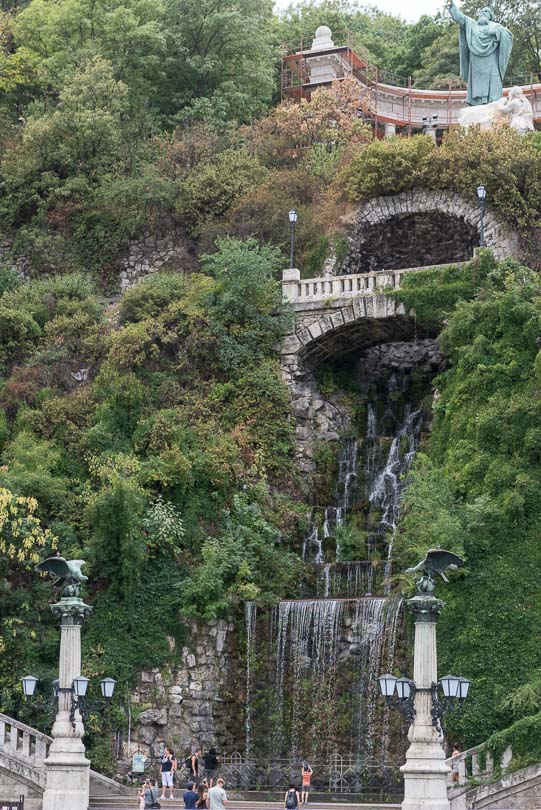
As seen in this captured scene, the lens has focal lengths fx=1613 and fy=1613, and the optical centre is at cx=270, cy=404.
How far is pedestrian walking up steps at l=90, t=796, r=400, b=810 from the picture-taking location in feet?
96.7

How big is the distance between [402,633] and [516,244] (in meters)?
12.1

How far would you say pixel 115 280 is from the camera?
47.4 metres

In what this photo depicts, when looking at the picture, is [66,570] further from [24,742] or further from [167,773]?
[167,773]

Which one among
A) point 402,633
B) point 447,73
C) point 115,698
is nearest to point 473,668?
point 402,633

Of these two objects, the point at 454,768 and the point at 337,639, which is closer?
the point at 454,768

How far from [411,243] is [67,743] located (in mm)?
21894

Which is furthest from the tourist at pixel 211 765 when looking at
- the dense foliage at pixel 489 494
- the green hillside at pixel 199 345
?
the dense foliage at pixel 489 494

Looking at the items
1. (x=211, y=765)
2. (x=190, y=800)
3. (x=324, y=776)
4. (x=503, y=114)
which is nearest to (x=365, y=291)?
(x=503, y=114)

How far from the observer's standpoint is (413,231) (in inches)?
1751

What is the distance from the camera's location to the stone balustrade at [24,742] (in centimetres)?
3128

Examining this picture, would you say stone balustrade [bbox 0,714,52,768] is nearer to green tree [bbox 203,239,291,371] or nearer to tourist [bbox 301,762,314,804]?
tourist [bbox 301,762,314,804]

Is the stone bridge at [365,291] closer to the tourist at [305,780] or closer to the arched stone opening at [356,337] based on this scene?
the arched stone opening at [356,337]

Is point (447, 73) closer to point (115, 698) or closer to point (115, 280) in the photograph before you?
point (115, 280)

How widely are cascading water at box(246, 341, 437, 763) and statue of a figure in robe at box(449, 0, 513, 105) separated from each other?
12.9 m
